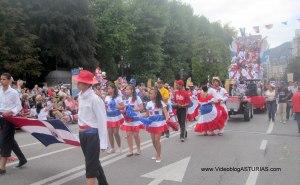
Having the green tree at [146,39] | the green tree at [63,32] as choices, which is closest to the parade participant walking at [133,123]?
the green tree at [63,32]

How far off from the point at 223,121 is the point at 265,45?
1357cm

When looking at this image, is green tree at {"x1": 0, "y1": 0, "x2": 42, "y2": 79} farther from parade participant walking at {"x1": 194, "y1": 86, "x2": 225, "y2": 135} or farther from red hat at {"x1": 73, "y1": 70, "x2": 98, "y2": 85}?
red hat at {"x1": 73, "y1": 70, "x2": 98, "y2": 85}

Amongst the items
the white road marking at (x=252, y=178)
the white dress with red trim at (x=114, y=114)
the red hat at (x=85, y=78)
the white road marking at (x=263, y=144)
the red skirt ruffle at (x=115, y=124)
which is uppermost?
the red hat at (x=85, y=78)

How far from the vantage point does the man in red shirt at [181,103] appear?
47.1 feet

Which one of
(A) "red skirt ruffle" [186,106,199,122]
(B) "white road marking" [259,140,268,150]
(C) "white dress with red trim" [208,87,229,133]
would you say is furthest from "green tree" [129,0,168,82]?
(B) "white road marking" [259,140,268,150]

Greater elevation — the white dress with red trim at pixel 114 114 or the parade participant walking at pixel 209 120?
the white dress with red trim at pixel 114 114

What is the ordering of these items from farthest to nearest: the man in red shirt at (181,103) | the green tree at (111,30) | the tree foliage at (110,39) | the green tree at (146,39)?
the green tree at (146,39) < the green tree at (111,30) < the tree foliage at (110,39) < the man in red shirt at (181,103)

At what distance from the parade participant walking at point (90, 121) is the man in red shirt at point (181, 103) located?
759 cm

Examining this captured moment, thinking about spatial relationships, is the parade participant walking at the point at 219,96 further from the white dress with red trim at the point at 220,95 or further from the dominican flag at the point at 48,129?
the dominican flag at the point at 48,129

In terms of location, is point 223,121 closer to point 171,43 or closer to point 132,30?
point 132,30

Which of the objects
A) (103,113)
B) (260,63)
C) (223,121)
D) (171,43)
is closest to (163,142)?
(223,121)

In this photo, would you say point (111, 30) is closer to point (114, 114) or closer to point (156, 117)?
point (114, 114)

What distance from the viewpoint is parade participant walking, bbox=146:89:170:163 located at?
10.7 metres

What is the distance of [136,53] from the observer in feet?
184
